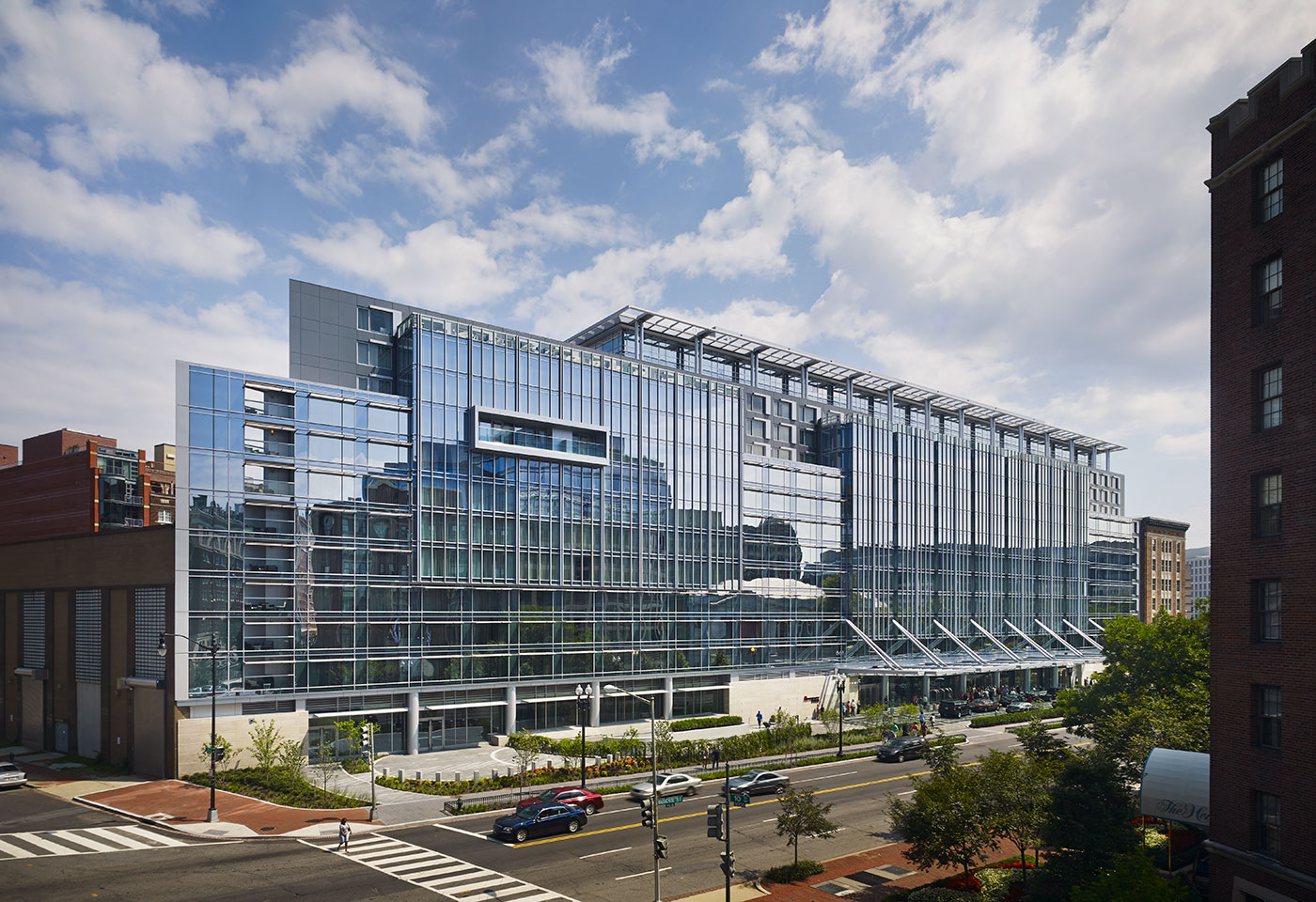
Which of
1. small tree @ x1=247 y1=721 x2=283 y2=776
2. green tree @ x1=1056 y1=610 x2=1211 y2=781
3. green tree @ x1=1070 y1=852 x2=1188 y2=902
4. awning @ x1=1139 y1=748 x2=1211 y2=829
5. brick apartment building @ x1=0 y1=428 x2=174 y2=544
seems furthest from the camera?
brick apartment building @ x1=0 y1=428 x2=174 y2=544

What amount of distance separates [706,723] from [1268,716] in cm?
4885

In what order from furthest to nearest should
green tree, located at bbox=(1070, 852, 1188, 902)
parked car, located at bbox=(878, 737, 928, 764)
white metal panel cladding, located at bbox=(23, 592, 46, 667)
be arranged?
white metal panel cladding, located at bbox=(23, 592, 46, 667), parked car, located at bbox=(878, 737, 928, 764), green tree, located at bbox=(1070, 852, 1188, 902)

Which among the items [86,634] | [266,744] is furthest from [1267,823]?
[86,634]

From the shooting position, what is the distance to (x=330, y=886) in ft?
99.2

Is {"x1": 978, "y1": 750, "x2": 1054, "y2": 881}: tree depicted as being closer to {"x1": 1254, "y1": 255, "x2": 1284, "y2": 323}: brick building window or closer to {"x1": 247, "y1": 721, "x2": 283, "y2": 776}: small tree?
{"x1": 1254, "y1": 255, "x2": 1284, "y2": 323}: brick building window

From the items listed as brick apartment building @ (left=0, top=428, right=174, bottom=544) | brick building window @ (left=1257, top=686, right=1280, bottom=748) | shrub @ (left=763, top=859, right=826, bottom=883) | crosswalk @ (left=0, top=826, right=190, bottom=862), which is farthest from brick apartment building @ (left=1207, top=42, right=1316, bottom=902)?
brick apartment building @ (left=0, top=428, right=174, bottom=544)

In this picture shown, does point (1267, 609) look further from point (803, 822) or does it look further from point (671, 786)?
point (671, 786)

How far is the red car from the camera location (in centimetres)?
3906

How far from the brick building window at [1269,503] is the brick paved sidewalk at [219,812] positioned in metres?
38.0

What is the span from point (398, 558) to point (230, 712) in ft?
43.2

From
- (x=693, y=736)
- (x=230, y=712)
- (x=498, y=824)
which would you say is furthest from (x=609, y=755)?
(x=230, y=712)

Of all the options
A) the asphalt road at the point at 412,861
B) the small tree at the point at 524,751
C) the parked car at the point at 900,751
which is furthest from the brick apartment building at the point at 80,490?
the parked car at the point at 900,751

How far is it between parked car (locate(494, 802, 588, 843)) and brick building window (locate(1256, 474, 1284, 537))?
96.1 ft

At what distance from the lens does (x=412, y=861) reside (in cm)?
3338
